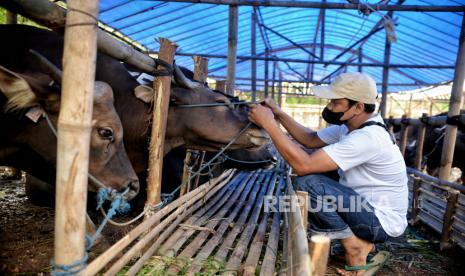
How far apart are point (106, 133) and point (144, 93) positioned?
0.84m

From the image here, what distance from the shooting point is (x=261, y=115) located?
9.88 ft

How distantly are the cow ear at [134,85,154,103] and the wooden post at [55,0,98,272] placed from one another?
64.9 inches

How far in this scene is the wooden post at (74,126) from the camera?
132 cm

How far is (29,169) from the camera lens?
106 inches

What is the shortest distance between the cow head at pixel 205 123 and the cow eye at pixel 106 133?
3.57ft

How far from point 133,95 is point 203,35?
283 inches

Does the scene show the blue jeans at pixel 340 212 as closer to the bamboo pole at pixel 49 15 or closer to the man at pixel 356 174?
the man at pixel 356 174

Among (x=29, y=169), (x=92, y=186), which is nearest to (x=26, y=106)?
(x=92, y=186)

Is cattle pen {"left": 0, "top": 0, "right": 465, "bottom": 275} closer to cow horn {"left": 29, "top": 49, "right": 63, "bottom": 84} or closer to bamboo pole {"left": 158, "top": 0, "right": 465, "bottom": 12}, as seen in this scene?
bamboo pole {"left": 158, "top": 0, "right": 465, "bottom": 12}

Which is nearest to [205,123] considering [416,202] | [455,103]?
[416,202]

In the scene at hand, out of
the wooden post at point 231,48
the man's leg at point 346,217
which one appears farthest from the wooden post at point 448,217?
the wooden post at point 231,48

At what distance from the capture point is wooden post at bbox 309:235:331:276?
1354mm

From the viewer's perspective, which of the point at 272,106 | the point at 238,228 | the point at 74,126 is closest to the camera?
the point at 74,126

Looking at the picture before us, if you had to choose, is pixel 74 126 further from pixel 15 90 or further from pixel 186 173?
pixel 186 173
